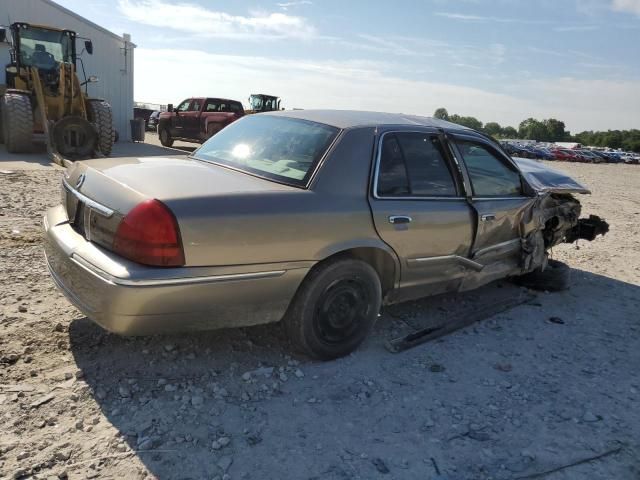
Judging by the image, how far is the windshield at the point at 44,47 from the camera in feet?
44.0

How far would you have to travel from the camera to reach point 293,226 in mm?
3078

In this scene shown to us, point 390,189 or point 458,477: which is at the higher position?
point 390,189

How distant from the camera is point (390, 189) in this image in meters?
3.66

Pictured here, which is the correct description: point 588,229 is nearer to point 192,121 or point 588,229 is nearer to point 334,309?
point 334,309

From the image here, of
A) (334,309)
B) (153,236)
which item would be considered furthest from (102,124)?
(153,236)

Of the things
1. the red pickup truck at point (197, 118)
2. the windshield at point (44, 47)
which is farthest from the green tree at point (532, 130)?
the windshield at point (44, 47)

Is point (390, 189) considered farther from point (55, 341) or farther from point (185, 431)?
point (55, 341)

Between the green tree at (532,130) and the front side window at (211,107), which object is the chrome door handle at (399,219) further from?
the green tree at (532,130)

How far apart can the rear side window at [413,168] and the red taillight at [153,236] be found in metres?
1.46

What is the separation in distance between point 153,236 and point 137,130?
19548 millimetres

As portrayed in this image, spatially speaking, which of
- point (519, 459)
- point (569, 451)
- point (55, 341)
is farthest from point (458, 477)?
point (55, 341)

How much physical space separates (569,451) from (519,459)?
1.03 ft

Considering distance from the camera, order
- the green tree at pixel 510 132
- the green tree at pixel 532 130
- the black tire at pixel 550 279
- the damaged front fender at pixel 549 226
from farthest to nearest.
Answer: the green tree at pixel 510 132 < the green tree at pixel 532 130 < the black tire at pixel 550 279 < the damaged front fender at pixel 549 226

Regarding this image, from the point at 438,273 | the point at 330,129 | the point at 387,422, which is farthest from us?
the point at 438,273
